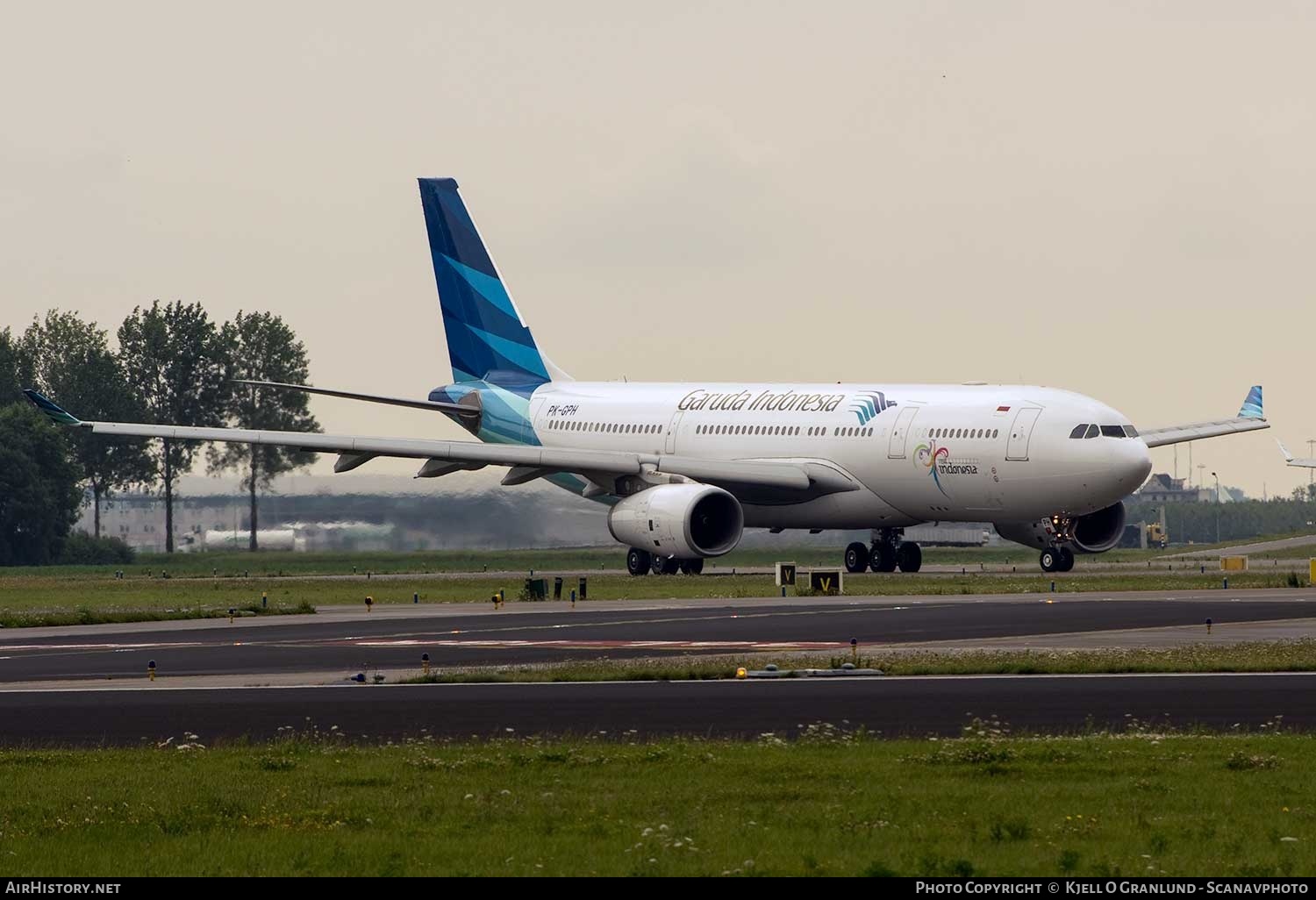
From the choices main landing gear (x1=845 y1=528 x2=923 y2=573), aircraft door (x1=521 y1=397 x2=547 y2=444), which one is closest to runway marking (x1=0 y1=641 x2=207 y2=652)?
main landing gear (x1=845 y1=528 x2=923 y2=573)

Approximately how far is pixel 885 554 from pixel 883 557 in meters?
0.10

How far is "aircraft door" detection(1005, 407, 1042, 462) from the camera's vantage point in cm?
5562

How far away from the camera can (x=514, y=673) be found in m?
28.5

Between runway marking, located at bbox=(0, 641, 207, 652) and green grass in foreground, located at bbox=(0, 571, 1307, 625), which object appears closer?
runway marking, located at bbox=(0, 641, 207, 652)

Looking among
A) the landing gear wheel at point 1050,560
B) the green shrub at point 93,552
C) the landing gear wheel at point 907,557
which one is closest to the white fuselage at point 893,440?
the landing gear wheel at point 907,557

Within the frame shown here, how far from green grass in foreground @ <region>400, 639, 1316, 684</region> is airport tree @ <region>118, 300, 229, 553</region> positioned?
245 feet

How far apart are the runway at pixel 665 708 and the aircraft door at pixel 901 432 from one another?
102 feet

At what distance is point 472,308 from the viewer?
7375cm

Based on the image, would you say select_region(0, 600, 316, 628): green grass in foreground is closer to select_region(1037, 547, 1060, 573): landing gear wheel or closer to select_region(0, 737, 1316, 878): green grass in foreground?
select_region(1037, 547, 1060, 573): landing gear wheel

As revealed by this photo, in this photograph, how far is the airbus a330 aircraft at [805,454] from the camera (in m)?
55.9

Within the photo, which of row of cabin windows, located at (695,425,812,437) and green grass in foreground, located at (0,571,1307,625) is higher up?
row of cabin windows, located at (695,425,812,437)

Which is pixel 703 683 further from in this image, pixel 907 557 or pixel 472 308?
pixel 472 308

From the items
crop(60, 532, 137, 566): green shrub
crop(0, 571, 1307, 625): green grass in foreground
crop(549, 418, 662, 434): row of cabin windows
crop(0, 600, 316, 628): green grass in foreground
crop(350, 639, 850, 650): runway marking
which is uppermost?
crop(549, 418, 662, 434): row of cabin windows
